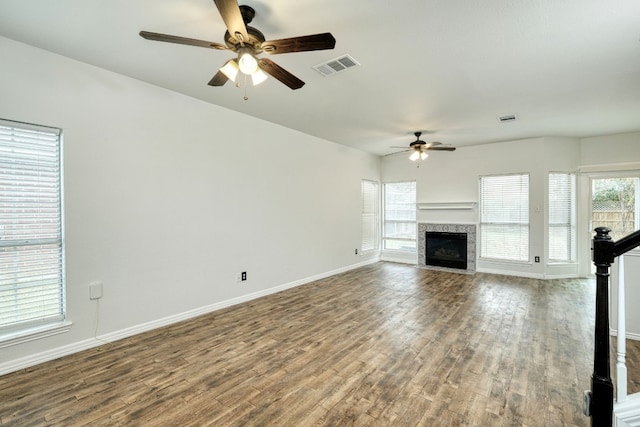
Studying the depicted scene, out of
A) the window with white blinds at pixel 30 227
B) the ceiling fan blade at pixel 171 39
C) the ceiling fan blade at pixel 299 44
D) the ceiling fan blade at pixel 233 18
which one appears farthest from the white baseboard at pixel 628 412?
the window with white blinds at pixel 30 227

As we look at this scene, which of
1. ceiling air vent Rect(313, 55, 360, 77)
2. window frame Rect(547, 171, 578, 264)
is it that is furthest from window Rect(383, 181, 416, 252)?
ceiling air vent Rect(313, 55, 360, 77)

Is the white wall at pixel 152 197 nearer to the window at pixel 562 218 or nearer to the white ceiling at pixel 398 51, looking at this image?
the white ceiling at pixel 398 51

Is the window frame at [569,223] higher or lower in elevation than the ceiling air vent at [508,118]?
lower

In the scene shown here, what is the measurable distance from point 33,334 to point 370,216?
6.25m

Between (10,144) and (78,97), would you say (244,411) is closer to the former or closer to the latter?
(10,144)

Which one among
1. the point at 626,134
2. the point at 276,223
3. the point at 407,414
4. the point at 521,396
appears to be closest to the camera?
the point at 407,414

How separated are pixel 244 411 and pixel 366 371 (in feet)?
3.40

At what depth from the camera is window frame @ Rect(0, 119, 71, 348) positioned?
2537mm

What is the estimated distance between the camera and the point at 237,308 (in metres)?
4.04

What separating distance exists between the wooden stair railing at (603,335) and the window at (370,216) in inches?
215

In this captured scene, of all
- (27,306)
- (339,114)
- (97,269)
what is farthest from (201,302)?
(339,114)

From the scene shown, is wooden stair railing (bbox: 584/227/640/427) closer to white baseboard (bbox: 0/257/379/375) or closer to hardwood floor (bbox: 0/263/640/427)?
hardwood floor (bbox: 0/263/640/427)

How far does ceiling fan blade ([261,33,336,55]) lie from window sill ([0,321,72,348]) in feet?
10.1

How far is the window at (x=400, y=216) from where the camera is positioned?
7.43 m
